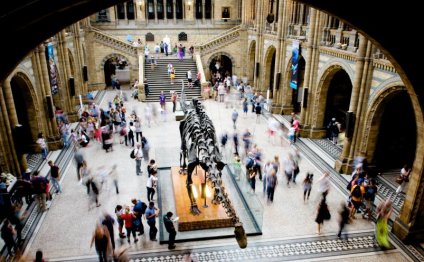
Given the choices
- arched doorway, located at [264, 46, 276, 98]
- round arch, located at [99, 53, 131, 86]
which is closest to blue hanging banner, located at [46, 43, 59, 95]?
round arch, located at [99, 53, 131, 86]

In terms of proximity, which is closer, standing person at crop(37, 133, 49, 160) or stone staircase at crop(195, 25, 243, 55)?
standing person at crop(37, 133, 49, 160)

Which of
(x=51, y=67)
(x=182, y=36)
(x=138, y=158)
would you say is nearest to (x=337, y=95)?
(x=138, y=158)

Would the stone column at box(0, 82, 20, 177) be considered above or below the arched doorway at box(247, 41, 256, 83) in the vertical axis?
below

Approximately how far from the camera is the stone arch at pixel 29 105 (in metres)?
14.5

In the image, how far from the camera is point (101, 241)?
8078mm

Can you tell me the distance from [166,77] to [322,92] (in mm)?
14000

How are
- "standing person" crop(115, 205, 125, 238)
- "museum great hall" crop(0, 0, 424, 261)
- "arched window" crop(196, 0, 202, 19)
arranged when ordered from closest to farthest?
"museum great hall" crop(0, 0, 424, 261) < "standing person" crop(115, 205, 125, 238) < "arched window" crop(196, 0, 202, 19)

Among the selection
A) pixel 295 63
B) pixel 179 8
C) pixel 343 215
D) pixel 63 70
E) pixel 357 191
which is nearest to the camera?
pixel 343 215

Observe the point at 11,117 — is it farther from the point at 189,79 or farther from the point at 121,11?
the point at 121,11

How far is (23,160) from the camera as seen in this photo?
12.7 meters

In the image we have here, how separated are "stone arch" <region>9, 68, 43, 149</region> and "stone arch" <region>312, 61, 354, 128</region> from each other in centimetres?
1318

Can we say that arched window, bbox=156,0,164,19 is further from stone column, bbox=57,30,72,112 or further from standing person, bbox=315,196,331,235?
standing person, bbox=315,196,331,235

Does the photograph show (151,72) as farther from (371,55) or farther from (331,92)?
(371,55)

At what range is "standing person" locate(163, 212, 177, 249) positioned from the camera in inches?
350
